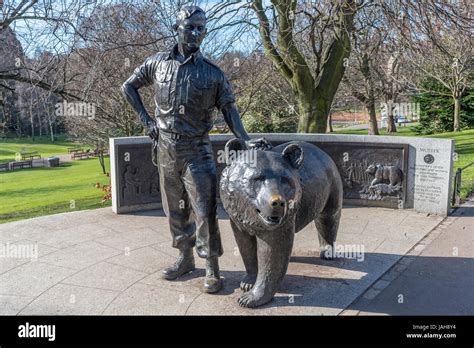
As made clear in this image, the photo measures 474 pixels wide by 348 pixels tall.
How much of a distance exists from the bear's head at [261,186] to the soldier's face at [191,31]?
3.78 feet

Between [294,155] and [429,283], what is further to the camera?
[429,283]

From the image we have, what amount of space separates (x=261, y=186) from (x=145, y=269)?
2.46 meters

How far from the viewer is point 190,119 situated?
15.0 ft

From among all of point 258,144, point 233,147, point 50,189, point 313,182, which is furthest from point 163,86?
point 50,189

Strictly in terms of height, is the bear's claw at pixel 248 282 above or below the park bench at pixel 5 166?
above

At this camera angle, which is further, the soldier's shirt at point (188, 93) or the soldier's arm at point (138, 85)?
the soldier's arm at point (138, 85)

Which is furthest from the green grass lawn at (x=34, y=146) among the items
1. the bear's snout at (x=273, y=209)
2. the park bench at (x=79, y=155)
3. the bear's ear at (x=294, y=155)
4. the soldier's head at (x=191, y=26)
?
the bear's snout at (x=273, y=209)

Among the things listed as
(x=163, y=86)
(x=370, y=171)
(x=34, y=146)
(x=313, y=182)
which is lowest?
(x=34, y=146)

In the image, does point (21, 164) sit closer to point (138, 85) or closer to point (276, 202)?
point (138, 85)

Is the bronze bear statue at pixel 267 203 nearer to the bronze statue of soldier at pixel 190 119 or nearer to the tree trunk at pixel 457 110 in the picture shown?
the bronze statue of soldier at pixel 190 119

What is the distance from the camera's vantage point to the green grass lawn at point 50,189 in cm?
1214
